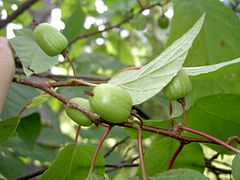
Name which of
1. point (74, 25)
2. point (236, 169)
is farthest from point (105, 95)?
point (74, 25)

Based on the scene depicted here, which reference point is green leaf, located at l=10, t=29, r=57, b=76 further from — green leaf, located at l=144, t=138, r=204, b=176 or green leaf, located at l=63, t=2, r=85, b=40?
green leaf, located at l=63, t=2, r=85, b=40

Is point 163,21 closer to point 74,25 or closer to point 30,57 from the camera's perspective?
point 74,25

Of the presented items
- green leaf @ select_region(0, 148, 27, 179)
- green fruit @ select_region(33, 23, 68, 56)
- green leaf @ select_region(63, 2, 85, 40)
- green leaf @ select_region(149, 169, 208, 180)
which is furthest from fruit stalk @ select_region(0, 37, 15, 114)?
green leaf @ select_region(63, 2, 85, 40)

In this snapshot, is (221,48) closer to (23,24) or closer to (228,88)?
(228,88)

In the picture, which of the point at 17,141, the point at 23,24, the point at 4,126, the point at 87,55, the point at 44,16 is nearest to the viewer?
the point at 4,126

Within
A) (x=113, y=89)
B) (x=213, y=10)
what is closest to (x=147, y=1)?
(x=213, y=10)
